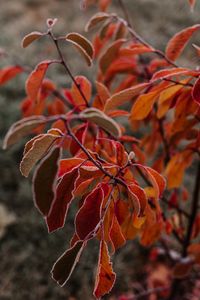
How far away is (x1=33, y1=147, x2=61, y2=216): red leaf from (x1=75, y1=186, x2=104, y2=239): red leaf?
0.51ft

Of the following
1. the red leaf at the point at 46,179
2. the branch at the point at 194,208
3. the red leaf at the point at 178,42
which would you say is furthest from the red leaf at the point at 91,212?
the branch at the point at 194,208

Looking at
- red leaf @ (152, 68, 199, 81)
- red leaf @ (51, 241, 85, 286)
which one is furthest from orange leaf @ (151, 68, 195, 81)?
red leaf @ (51, 241, 85, 286)

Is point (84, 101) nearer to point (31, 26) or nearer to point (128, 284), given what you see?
point (128, 284)

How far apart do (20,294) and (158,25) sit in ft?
10.5

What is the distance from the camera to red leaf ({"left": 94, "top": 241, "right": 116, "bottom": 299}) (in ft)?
2.50

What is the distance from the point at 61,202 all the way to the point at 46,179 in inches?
4.8

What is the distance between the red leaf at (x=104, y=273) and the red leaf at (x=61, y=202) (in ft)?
0.28

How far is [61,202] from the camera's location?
75cm

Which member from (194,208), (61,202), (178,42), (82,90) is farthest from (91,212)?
(194,208)

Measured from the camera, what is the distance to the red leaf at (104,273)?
2.50 feet

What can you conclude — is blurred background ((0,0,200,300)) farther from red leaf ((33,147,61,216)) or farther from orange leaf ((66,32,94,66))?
red leaf ((33,147,61,216))

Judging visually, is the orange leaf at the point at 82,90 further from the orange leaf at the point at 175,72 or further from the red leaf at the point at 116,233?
the red leaf at the point at 116,233

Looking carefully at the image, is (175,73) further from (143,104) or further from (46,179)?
(46,179)

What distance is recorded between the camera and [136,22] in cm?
462
